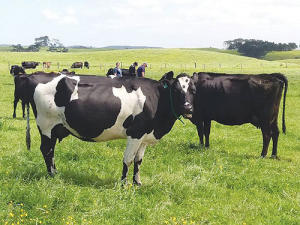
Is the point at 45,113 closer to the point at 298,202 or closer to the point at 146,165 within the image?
the point at 146,165

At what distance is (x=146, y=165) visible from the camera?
7.17 metres

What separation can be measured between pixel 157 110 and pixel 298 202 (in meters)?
2.94

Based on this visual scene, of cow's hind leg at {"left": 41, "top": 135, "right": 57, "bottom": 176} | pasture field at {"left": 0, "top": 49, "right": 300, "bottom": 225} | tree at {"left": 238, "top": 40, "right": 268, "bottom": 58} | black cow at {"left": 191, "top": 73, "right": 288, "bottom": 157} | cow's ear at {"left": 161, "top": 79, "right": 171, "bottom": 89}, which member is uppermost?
tree at {"left": 238, "top": 40, "right": 268, "bottom": 58}

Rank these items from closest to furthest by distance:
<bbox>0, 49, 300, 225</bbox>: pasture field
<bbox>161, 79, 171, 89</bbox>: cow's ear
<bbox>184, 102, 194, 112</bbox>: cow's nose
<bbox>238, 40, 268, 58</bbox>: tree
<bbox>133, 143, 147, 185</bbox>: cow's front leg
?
1. <bbox>0, 49, 300, 225</bbox>: pasture field
2. <bbox>184, 102, 194, 112</bbox>: cow's nose
3. <bbox>161, 79, 171, 89</bbox>: cow's ear
4. <bbox>133, 143, 147, 185</bbox>: cow's front leg
5. <bbox>238, 40, 268, 58</bbox>: tree

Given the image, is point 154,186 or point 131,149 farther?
point 131,149

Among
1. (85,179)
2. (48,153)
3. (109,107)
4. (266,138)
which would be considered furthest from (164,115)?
(266,138)

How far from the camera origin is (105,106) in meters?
5.74

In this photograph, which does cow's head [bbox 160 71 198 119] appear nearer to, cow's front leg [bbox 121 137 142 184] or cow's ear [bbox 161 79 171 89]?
cow's ear [bbox 161 79 171 89]

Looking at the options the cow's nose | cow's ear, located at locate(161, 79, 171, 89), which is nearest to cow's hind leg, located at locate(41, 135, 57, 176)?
cow's ear, located at locate(161, 79, 171, 89)

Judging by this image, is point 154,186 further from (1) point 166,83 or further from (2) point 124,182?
(1) point 166,83

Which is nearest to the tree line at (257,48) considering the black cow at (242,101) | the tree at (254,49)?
the tree at (254,49)

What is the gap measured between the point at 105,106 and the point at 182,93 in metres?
1.39

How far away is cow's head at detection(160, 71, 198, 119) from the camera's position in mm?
5680

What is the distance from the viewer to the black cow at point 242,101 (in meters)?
8.86
